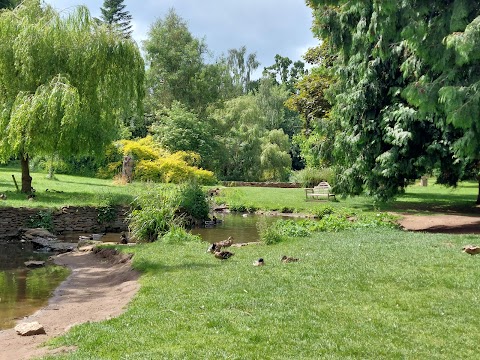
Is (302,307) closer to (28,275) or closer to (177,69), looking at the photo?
(28,275)

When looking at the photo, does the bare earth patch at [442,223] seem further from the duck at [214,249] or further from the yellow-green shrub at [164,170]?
the yellow-green shrub at [164,170]

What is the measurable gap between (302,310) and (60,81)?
48.4 feet

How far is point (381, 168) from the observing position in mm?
17281

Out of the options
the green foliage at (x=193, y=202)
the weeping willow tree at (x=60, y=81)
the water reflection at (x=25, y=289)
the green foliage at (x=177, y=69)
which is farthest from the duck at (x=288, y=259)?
the green foliage at (x=177, y=69)

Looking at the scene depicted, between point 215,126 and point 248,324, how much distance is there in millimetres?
42598

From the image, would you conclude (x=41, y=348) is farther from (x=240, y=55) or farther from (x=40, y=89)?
(x=240, y=55)

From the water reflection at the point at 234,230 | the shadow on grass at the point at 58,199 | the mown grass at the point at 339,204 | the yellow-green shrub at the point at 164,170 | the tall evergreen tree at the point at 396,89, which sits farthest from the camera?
the yellow-green shrub at the point at 164,170

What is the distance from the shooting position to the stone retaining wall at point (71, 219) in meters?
16.4

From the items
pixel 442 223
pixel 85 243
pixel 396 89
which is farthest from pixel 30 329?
pixel 442 223

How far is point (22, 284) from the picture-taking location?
10.2m

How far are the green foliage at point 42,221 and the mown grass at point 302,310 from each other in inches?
313

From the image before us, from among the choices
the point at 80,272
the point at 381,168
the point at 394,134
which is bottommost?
the point at 80,272

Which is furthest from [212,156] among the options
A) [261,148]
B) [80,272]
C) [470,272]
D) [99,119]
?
[470,272]

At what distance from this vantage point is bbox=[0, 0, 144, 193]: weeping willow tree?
17.5 m
